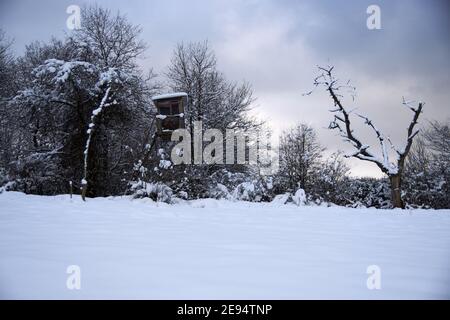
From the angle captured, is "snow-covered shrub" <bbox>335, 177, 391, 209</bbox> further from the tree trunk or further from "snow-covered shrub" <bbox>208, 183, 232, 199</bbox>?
"snow-covered shrub" <bbox>208, 183, 232, 199</bbox>

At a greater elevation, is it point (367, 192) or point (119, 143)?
point (119, 143)

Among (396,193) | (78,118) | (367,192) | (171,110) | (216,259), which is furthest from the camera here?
(367,192)

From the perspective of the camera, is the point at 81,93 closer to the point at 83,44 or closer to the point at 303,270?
the point at 83,44

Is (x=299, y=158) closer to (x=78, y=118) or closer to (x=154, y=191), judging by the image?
(x=154, y=191)

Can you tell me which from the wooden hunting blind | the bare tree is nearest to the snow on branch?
the bare tree

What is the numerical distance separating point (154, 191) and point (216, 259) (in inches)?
257

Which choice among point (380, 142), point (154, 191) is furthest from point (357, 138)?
point (154, 191)

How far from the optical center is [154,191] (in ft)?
29.8

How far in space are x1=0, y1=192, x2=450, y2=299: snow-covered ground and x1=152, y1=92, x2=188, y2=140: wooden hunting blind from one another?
9.16 m

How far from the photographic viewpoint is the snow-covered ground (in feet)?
6.99

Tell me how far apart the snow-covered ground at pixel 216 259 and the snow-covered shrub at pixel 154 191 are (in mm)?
3988

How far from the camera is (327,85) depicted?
12.0 metres

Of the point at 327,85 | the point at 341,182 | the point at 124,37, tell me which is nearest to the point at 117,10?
the point at 124,37

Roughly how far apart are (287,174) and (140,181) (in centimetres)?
775
